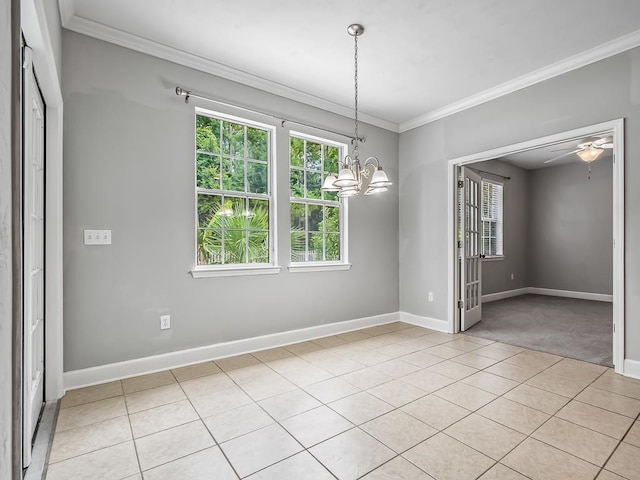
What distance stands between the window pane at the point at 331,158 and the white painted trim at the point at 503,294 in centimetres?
419

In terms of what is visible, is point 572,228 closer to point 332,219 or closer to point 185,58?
point 332,219

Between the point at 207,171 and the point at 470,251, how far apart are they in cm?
342

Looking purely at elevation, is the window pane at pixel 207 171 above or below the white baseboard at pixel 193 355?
above

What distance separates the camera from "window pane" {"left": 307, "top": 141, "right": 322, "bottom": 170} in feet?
13.6

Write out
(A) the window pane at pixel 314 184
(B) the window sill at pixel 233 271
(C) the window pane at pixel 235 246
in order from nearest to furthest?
(B) the window sill at pixel 233 271, (C) the window pane at pixel 235 246, (A) the window pane at pixel 314 184

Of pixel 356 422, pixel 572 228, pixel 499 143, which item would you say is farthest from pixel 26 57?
pixel 572 228

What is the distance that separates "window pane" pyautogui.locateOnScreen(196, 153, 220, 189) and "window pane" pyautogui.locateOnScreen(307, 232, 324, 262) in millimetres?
1294

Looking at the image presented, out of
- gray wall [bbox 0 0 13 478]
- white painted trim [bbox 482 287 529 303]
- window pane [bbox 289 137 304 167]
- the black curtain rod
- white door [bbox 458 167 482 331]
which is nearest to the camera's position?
gray wall [bbox 0 0 13 478]

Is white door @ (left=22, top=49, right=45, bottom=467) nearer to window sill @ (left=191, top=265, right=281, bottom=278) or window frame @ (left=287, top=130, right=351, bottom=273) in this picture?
window sill @ (left=191, top=265, right=281, bottom=278)

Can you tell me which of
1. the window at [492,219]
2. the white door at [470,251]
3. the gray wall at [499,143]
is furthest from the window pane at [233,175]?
the window at [492,219]

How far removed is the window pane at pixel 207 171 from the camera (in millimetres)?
3361

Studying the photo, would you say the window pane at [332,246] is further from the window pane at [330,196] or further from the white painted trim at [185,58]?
the white painted trim at [185,58]

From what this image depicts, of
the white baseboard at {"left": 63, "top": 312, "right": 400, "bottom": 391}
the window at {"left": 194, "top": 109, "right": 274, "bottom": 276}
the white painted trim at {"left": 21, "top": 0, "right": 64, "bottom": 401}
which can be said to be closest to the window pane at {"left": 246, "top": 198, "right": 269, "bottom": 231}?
the window at {"left": 194, "top": 109, "right": 274, "bottom": 276}

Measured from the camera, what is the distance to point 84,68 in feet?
8.93
